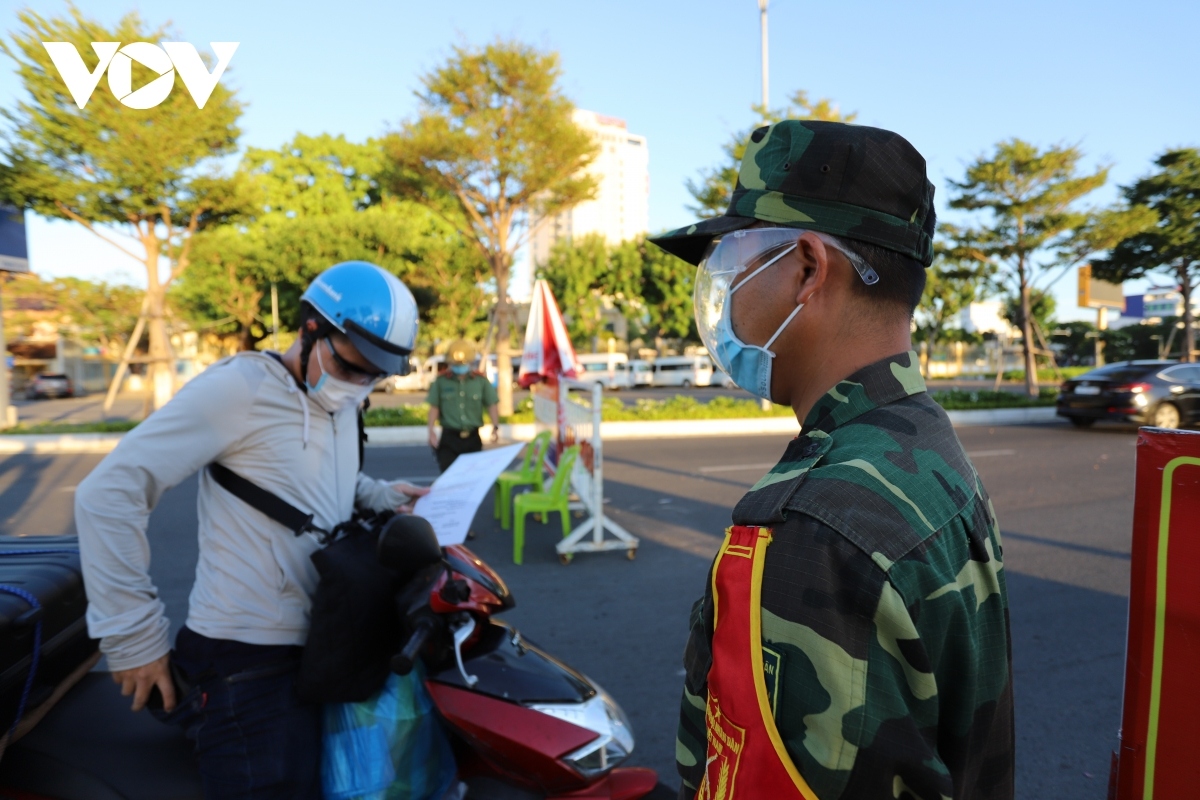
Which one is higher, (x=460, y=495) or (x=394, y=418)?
(x=460, y=495)

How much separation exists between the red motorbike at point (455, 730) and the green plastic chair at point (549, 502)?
13.4 ft

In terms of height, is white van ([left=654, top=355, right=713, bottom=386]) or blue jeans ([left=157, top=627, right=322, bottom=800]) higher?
blue jeans ([left=157, top=627, right=322, bottom=800])

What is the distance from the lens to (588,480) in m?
6.40

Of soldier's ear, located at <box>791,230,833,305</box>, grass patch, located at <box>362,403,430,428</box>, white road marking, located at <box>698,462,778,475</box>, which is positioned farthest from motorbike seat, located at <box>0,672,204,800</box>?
grass patch, located at <box>362,403,430,428</box>

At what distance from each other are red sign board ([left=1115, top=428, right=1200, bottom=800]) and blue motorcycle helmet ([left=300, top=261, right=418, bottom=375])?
5.13ft

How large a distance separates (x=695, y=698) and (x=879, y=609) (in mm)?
316

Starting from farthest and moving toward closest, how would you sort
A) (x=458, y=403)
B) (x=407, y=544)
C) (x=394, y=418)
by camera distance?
(x=394, y=418), (x=458, y=403), (x=407, y=544)

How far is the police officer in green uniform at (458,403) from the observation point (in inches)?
292

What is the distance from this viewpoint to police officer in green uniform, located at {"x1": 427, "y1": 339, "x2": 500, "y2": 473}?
7418 mm

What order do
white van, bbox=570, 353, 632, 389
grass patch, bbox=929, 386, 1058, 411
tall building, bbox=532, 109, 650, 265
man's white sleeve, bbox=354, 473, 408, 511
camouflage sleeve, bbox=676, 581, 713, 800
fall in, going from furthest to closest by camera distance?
tall building, bbox=532, 109, 650, 265 → white van, bbox=570, 353, 632, 389 → grass patch, bbox=929, 386, 1058, 411 → man's white sleeve, bbox=354, 473, 408, 511 → camouflage sleeve, bbox=676, 581, 713, 800

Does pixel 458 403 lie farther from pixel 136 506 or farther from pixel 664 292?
pixel 664 292

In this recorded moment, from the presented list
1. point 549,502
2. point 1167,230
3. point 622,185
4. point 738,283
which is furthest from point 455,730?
point 622,185

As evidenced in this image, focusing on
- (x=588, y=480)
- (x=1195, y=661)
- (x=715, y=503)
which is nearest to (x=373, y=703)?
(x=1195, y=661)

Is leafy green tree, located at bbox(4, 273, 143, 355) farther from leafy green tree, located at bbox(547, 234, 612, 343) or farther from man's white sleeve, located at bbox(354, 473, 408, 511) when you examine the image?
man's white sleeve, located at bbox(354, 473, 408, 511)
